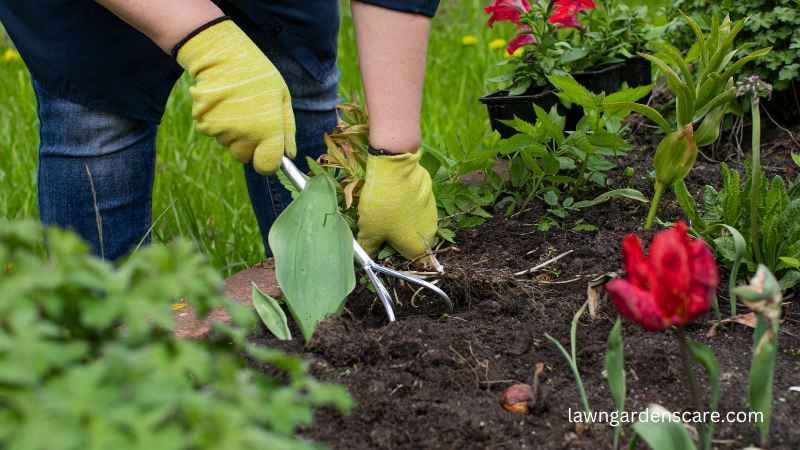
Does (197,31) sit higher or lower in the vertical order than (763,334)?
higher

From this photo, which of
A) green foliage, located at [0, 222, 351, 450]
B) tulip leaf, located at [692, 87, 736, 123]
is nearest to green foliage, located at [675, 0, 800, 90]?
tulip leaf, located at [692, 87, 736, 123]

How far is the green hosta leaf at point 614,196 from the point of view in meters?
1.62

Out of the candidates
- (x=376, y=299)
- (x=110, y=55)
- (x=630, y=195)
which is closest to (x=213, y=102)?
(x=110, y=55)

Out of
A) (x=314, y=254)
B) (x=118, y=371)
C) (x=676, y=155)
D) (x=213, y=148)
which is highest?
(x=118, y=371)

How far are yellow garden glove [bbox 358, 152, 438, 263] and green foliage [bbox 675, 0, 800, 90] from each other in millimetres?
870

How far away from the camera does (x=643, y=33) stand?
2119 millimetres

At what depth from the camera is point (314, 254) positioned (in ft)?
4.57

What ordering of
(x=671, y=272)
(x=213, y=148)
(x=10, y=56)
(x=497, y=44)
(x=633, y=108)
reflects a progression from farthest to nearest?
(x=10, y=56) < (x=497, y=44) < (x=213, y=148) < (x=633, y=108) < (x=671, y=272)

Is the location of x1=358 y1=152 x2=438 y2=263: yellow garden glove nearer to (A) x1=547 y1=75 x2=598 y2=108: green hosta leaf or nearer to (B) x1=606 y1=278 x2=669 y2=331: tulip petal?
(A) x1=547 y1=75 x2=598 y2=108: green hosta leaf

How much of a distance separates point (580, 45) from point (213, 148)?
4.06ft

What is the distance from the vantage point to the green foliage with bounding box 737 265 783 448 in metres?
0.90

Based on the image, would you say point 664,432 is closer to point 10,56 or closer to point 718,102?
point 718,102

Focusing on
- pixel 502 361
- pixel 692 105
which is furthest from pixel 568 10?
pixel 502 361

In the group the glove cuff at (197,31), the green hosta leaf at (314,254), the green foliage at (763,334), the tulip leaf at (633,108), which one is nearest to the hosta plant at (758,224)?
the tulip leaf at (633,108)
